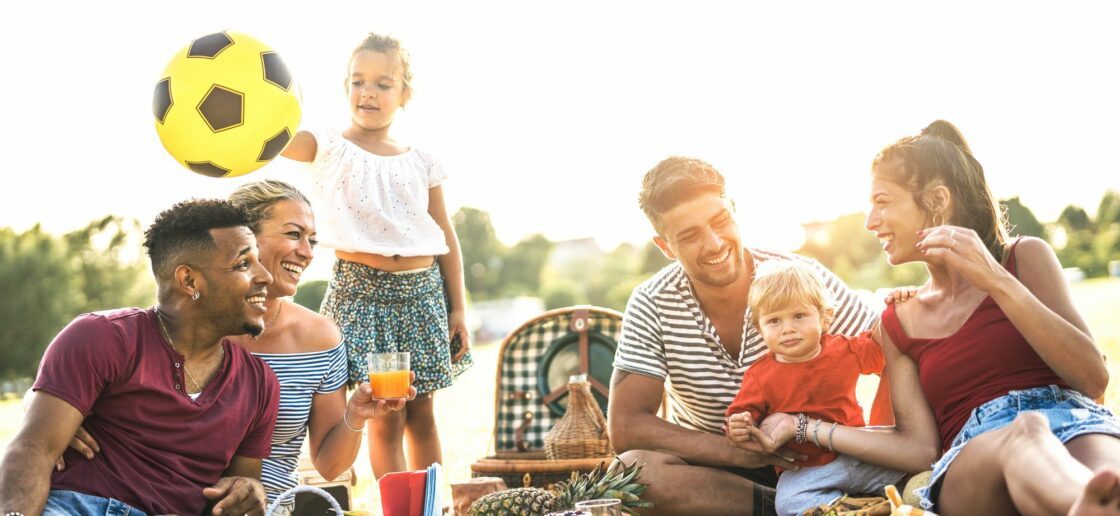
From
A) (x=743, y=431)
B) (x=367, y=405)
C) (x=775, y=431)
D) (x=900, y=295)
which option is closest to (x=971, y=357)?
(x=900, y=295)

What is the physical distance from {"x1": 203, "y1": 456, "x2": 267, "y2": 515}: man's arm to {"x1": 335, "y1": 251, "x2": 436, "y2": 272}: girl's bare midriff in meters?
1.75

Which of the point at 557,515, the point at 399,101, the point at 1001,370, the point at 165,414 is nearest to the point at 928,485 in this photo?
the point at 1001,370

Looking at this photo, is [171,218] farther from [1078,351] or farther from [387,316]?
[1078,351]

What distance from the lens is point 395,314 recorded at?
18.0 ft

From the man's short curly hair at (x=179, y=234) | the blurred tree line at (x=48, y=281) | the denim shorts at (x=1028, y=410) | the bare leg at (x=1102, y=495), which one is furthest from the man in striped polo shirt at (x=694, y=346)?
the blurred tree line at (x=48, y=281)

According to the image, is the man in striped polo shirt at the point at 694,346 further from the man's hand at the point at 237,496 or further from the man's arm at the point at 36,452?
the man's arm at the point at 36,452

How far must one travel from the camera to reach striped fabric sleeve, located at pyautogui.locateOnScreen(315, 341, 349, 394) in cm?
440

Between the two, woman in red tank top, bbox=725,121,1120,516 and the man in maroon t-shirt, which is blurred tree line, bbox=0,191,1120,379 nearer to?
woman in red tank top, bbox=725,121,1120,516

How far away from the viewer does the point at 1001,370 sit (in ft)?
12.0

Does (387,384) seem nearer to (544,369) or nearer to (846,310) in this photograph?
(846,310)

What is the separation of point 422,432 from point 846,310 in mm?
2351

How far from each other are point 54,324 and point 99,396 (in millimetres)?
54651

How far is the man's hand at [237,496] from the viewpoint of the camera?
11.6 ft

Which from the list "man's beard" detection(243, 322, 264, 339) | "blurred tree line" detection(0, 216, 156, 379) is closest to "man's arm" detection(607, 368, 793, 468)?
"man's beard" detection(243, 322, 264, 339)
